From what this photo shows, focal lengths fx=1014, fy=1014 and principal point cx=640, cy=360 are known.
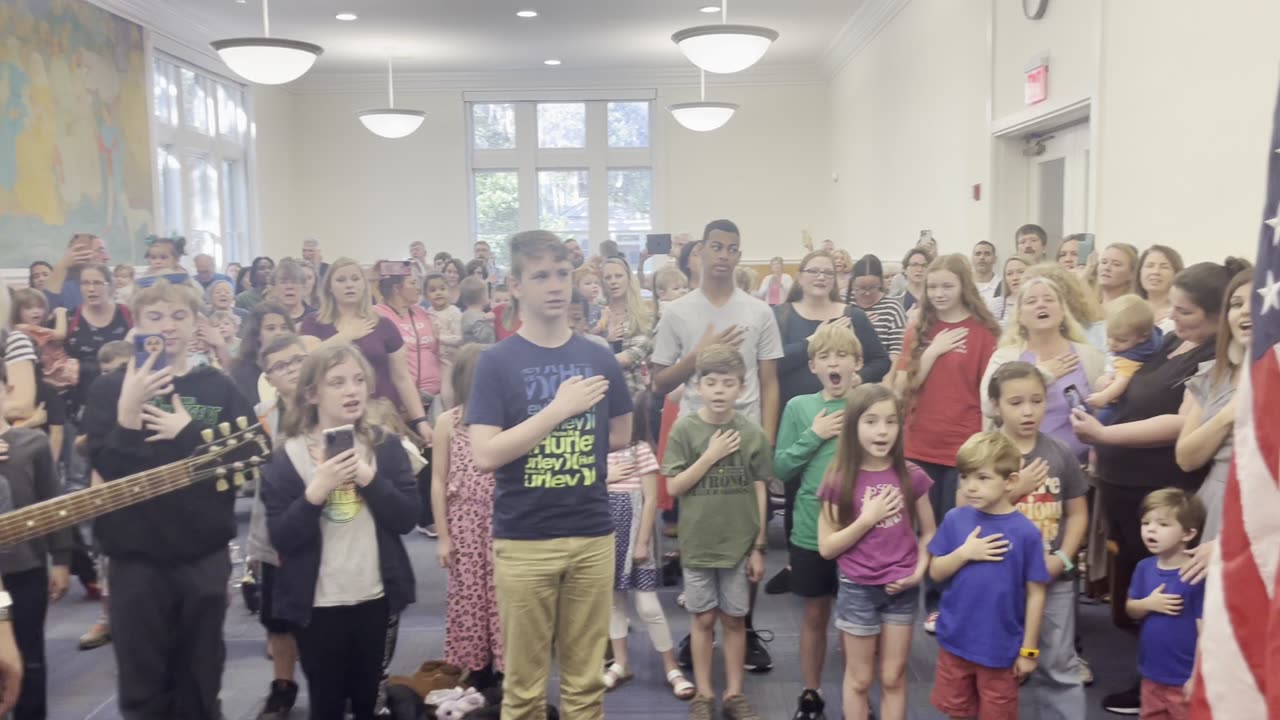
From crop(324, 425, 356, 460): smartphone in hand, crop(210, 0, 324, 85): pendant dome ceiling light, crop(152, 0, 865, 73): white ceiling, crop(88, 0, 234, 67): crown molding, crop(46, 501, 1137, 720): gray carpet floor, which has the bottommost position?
crop(46, 501, 1137, 720): gray carpet floor

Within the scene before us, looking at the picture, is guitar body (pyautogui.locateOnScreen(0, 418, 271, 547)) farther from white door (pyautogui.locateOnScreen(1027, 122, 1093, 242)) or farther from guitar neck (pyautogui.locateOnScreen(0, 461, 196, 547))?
white door (pyautogui.locateOnScreen(1027, 122, 1093, 242))

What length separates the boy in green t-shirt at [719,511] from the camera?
3.43m

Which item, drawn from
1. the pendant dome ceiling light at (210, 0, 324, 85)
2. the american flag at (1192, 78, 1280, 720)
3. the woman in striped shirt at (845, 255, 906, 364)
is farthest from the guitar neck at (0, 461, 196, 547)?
the pendant dome ceiling light at (210, 0, 324, 85)

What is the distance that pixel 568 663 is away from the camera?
288 centimetres

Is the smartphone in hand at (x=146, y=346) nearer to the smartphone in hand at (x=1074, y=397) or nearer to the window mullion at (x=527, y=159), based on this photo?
the smartphone in hand at (x=1074, y=397)

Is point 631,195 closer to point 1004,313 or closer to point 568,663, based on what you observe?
point 1004,313

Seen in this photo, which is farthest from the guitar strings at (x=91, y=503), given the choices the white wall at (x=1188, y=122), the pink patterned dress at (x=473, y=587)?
the white wall at (x=1188, y=122)

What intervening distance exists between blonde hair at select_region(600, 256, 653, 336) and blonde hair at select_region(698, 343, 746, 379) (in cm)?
211

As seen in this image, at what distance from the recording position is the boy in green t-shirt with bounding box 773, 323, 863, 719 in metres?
3.40

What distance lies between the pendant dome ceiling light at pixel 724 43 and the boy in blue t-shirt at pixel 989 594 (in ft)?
15.6

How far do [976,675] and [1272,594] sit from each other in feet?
6.26

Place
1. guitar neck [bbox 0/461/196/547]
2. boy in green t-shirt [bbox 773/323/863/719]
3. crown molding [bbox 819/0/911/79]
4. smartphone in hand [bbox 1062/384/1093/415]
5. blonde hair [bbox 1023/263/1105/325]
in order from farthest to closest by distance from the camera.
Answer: crown molding [bbox 819/0/911/79] → blonde hair [bbox 1023/263/1105/325] → smartphone in hand [bbox 1062/384/1093/415] → boy in green t-shirt [bbox 773/323/863/719] → guitar neck [bbox 0/461/196/547]

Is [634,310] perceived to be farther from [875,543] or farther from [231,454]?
[231,454]

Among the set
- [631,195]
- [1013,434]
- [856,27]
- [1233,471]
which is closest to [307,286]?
[1013,434]
